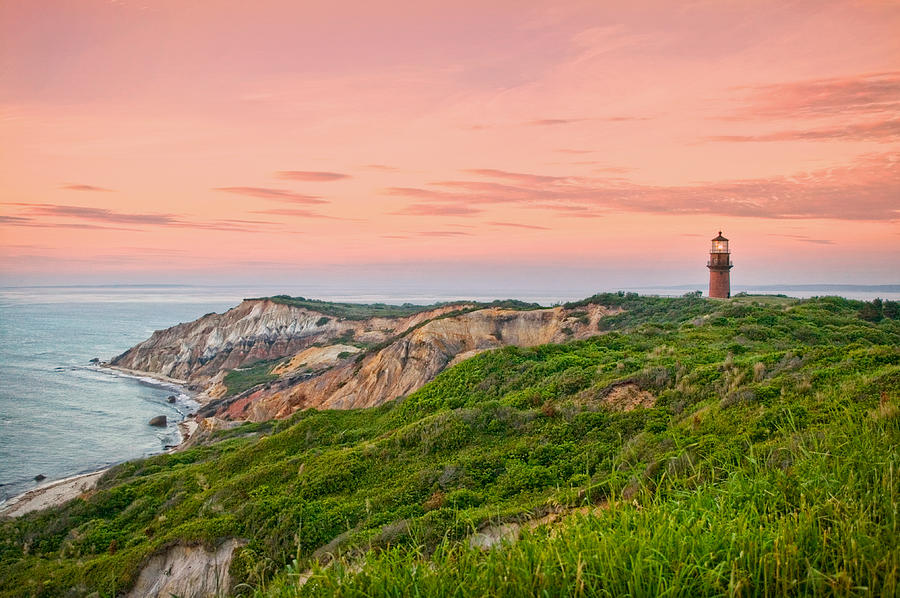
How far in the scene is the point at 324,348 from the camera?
5616 cm

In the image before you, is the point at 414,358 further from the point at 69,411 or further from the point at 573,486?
the point at 69,411

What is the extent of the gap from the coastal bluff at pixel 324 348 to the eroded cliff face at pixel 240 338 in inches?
6.0

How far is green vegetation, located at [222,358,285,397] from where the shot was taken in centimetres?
5653

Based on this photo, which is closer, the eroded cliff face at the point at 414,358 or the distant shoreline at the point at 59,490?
the distant shoreline at the point at 59,490

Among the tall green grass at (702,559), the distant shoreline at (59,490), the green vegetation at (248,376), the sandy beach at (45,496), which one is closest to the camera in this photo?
the tall green grass at (702,559)

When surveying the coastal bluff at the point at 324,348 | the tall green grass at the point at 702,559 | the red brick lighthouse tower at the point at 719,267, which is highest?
the red brick lighthouse tower at the point at 719,267

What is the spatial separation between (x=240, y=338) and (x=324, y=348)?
23192mm

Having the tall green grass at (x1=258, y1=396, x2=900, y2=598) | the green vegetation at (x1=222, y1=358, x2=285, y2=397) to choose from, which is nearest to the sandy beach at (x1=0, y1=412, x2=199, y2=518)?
the green vegetation at (x1=222, y1=358, x2=285, y2=397)

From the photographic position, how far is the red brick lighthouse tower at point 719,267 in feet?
144

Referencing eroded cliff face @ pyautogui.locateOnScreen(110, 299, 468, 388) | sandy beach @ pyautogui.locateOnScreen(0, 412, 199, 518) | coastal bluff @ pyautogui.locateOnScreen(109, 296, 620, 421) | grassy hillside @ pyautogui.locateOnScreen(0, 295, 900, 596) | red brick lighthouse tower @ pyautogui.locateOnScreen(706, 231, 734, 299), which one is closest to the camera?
grassy hillside @ pyautogui.locateOnScreen(0, 295, 900, 596)

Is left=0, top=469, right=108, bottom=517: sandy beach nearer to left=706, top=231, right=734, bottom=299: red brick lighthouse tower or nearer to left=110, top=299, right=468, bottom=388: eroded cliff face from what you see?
left=110, top=299, right=468, bottom=388: eroded cliff face

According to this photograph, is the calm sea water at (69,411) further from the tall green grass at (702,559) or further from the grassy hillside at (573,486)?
the tall green grass at (702,559)

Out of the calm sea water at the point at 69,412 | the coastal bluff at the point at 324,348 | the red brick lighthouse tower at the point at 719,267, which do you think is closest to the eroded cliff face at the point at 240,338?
the coastal bluff at the point at 324,348

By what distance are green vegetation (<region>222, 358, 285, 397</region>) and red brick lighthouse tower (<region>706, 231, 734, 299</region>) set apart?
4146cm
